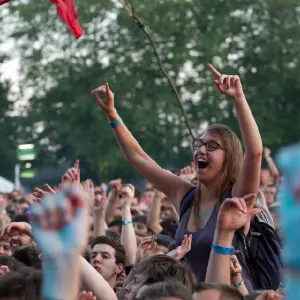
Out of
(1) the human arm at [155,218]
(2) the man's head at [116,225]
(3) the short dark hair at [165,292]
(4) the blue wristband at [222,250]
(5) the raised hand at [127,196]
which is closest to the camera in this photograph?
(3) the short dark hair at [165,292]

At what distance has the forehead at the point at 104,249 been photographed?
5965 mm

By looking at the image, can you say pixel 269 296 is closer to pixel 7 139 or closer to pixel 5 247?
pixel 5 247

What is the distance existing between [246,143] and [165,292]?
1484mm

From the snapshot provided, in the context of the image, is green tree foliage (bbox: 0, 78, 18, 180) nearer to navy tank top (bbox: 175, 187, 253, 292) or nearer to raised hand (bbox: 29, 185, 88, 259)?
navy tank top (bbox: 175, 187, 253, 292)

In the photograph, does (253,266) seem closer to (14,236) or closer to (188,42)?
(14,236)

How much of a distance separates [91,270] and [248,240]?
0.92m

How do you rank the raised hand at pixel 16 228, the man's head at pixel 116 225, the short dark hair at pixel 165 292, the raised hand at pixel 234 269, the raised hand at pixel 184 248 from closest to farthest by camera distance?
the short dark hair at pixel 165 292
the raised hand at pixel 234 269
the raised hand at pixel 184 248
the raised hand at pixel 16 228
the man's head at pixel 116 225

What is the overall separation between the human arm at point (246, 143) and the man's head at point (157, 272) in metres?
0.48

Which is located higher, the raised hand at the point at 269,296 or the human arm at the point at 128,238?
the raised hand at the point at 269,296

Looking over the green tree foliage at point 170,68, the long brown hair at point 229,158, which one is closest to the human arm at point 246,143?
the long brown hair at point 229,158

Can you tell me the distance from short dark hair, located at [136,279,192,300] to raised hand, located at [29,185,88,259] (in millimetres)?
1299

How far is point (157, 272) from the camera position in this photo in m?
4.11

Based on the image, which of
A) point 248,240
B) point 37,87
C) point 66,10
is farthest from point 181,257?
point 37,87

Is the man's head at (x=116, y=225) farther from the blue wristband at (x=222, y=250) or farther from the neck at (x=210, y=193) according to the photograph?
the blue wristband at (x=222, y=250)
